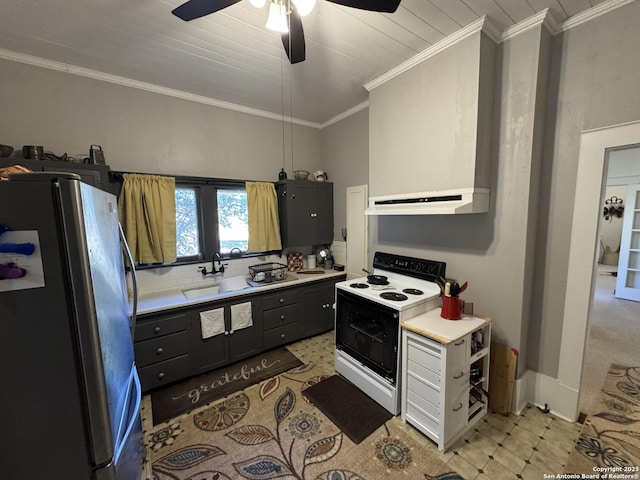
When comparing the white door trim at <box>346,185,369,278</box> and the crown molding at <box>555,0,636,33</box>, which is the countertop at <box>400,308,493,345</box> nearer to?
the white door trim at <box>346,185,369,278</box>

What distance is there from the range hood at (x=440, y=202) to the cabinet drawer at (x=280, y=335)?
67.8 inches

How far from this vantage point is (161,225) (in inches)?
104

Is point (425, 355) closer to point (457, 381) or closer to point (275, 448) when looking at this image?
point (457, 381)

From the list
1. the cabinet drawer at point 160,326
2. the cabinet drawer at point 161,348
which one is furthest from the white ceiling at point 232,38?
the cabinet drawer at point 161,348

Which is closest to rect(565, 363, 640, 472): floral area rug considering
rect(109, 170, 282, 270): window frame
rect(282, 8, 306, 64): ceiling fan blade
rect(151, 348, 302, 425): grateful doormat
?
rect(151, 348, 302, 425): grateful doormat

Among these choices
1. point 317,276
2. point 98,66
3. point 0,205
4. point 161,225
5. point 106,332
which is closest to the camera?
point 0,205

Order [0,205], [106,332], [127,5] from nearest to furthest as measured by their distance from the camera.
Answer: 1. [0,205]
2. [106,332]
3. [127,5]

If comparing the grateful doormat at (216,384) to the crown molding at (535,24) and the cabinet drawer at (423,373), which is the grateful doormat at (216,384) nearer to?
the cabinet drawer at (423,373)

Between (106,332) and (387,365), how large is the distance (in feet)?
6.09

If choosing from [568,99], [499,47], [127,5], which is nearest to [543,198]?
[568,99]

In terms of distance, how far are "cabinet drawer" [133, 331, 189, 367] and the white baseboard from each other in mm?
2843

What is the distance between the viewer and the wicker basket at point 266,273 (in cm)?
304

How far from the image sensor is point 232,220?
322 cm

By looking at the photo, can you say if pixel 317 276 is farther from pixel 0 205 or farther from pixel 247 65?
pixel 0 205
